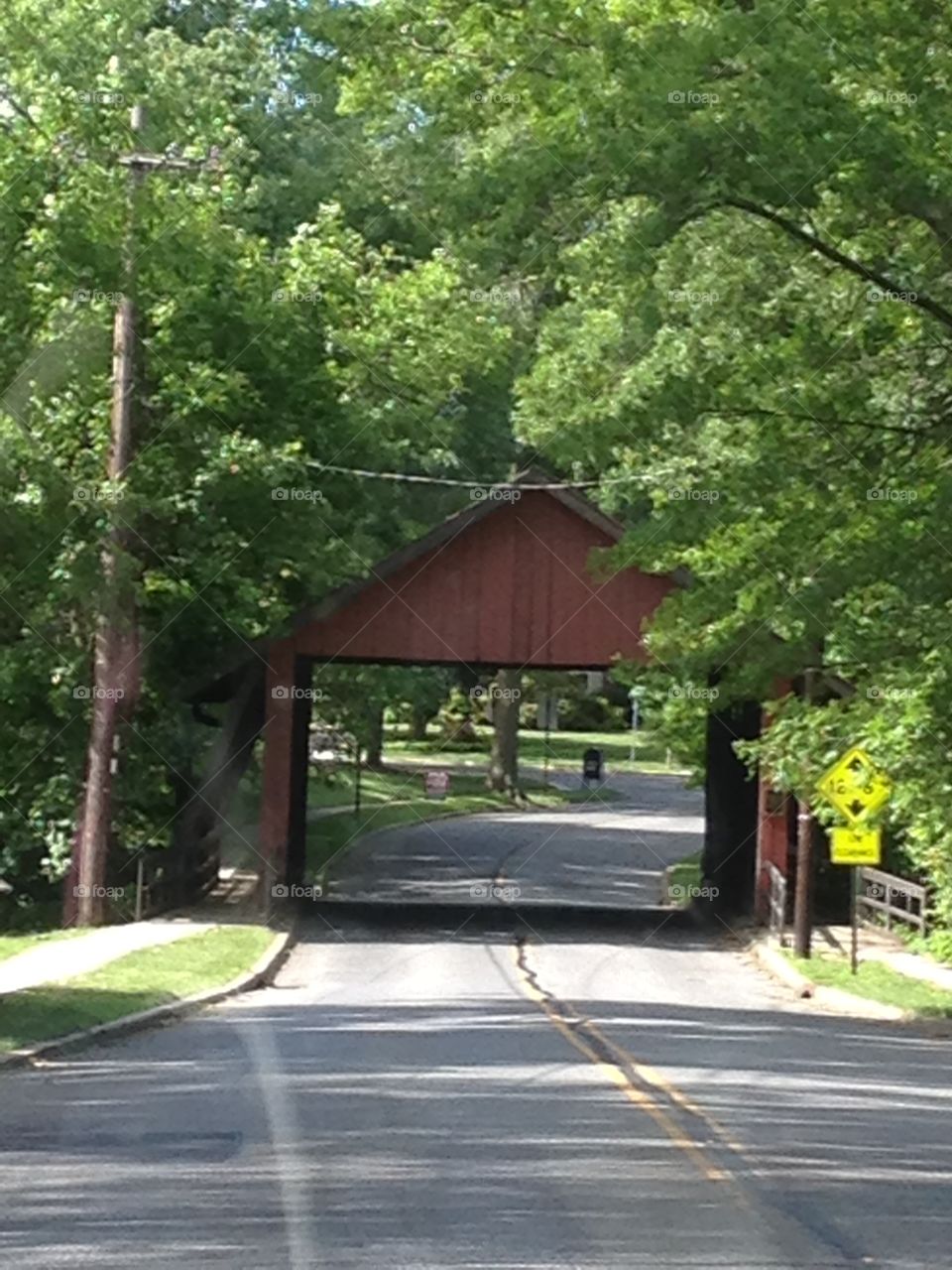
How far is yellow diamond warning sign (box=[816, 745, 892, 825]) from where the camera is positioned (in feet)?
88.3

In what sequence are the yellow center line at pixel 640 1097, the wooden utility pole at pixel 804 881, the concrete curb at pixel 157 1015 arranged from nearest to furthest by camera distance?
the yellow center line at pixel 640 1097
the concrete curb at pixel 157 1015
the wooden utility pole at pixel 804 881

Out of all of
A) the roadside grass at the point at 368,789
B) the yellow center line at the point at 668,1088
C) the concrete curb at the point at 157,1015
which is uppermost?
the roadside grass at the point at 368,789

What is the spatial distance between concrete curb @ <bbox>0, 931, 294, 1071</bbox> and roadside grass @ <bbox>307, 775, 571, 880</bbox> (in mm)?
21183

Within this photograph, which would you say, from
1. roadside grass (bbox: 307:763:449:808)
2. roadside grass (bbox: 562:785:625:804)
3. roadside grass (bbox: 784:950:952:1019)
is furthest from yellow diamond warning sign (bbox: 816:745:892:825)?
roadside grass (bbox: 562:785:625:804)

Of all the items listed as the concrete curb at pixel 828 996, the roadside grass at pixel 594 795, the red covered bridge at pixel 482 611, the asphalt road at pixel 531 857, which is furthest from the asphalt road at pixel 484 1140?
the roadside grass at pixel 594 795

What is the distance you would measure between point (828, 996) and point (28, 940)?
1113 centimetres

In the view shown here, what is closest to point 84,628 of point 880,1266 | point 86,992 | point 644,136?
point 86,992

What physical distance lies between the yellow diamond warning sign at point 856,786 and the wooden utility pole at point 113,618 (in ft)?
39.7

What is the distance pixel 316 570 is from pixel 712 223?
12.2 meters

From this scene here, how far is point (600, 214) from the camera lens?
25.3 metres

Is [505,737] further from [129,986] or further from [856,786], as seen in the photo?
[129,986]

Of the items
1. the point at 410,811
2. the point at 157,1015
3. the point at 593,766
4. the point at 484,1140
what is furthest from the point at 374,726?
the point at 484,1140

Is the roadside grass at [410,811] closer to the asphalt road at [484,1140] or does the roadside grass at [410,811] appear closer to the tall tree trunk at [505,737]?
the tall tree trunk at [505,737]

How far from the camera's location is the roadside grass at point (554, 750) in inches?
3708
